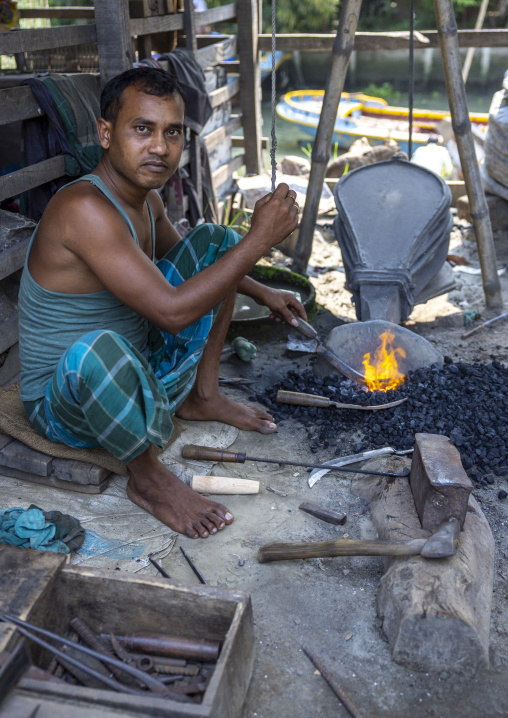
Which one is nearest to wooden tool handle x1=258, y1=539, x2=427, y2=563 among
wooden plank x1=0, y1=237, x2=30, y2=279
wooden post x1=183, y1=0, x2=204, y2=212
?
wooden plank x1=0, y1=237, x2=30, y2=279

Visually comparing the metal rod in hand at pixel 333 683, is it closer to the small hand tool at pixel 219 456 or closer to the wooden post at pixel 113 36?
the small hand tool at pixel 219 456

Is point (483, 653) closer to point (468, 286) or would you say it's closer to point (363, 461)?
point (363, 461)

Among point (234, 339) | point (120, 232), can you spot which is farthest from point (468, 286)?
point (120, 232)

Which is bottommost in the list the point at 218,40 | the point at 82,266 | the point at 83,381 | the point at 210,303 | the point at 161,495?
the point at 161,495

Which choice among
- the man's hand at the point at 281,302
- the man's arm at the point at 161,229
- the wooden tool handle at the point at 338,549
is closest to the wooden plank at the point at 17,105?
the man's arm at the point at 161,229

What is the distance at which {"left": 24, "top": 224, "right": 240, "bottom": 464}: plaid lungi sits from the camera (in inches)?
80.7

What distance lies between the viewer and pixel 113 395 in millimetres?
2076

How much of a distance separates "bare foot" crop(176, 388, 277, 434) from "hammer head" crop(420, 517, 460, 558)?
3.63ft

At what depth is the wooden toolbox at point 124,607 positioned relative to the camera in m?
1.57

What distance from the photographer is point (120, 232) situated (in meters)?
2.14

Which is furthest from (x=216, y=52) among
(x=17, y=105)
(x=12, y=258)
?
(x=12, y=258)

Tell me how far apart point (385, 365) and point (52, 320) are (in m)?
1.73

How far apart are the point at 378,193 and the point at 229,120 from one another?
242cm

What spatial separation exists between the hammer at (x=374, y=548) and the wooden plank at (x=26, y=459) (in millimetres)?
894
